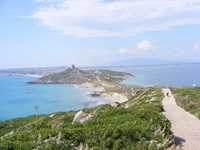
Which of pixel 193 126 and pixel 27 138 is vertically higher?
pixel 27 138

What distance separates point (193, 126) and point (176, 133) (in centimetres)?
390

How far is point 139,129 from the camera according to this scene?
14.2 m

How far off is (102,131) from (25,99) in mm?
173520

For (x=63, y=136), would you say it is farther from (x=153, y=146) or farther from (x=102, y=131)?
(x=153, y=146)

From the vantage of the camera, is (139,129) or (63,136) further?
(139,129)

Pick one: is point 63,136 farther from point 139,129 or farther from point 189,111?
point 189,111

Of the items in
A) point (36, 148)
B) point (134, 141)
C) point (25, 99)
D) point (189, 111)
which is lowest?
point (25, 99)

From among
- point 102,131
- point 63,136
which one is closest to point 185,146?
point 102,131

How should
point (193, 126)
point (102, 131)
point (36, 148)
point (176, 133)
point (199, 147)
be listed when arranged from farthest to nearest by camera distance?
point (193, 126)
point (176, 133)
point (199, 147)
point (102, 131)
point (36, 148)

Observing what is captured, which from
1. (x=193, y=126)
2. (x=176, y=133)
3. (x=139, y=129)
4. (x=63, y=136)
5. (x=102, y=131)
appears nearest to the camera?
(x=63, y=136)

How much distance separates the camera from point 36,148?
9148 mm

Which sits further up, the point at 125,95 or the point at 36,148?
the point at 36,148

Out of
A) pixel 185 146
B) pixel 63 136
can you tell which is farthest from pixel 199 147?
pixel 63 136

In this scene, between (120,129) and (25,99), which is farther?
(25,99)
